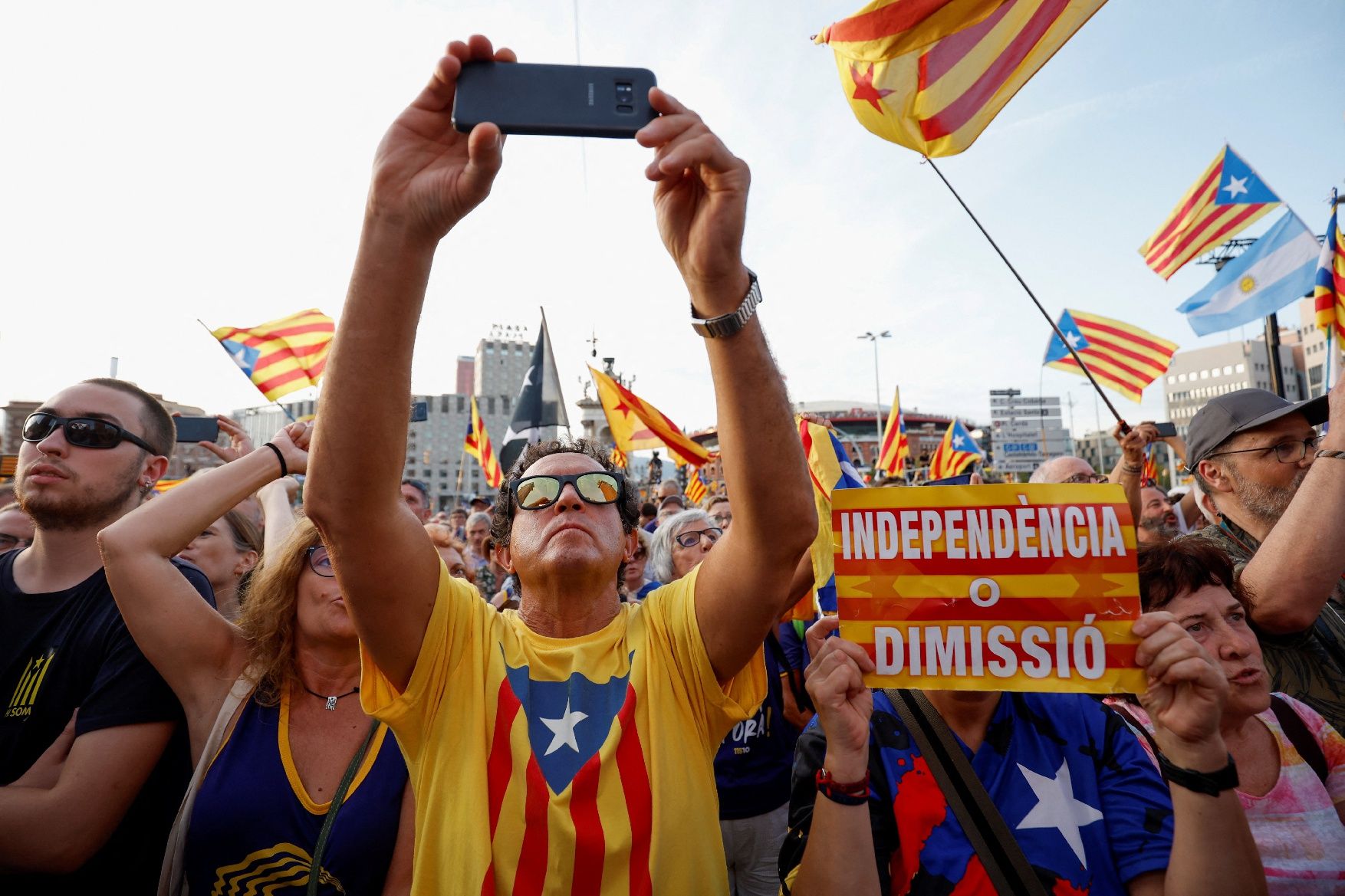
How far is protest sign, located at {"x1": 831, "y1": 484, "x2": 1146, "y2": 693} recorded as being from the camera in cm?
165

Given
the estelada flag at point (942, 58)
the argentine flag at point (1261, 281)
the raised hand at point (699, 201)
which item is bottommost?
the raised hand at point (699, 201)

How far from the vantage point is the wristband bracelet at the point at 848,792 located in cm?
162

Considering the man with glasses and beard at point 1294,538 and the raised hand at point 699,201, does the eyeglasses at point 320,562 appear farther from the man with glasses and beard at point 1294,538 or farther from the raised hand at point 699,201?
the man with glasses and beard at point 1294,538

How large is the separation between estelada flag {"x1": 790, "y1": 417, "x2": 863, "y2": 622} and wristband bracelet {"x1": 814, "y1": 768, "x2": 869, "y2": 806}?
6.54 ft

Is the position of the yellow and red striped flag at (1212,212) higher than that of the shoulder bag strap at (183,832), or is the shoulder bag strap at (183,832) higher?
the yellow and red striped flag at (1212,212)

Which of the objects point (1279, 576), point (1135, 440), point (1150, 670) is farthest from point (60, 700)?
point (1135, 440)

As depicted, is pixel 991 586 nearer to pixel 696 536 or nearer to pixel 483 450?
pixel 696 536

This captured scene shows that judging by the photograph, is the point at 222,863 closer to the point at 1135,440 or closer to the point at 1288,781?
the point at 1288,781

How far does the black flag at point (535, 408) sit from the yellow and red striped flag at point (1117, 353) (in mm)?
6225

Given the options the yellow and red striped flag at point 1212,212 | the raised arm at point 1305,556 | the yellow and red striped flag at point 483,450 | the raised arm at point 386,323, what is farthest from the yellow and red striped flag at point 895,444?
the raised arm at point 386,323

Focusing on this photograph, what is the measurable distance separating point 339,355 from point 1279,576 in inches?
120

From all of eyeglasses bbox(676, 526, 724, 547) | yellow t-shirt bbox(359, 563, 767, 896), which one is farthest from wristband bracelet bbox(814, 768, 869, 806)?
eyeglasses bbox(676, 526, 724, 547)

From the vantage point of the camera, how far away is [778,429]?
1.70m

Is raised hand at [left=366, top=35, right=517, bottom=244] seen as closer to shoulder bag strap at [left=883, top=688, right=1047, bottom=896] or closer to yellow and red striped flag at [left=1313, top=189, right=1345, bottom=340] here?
shoulder bag strap at [left=883, top=688, right=1047, bottom=896]
